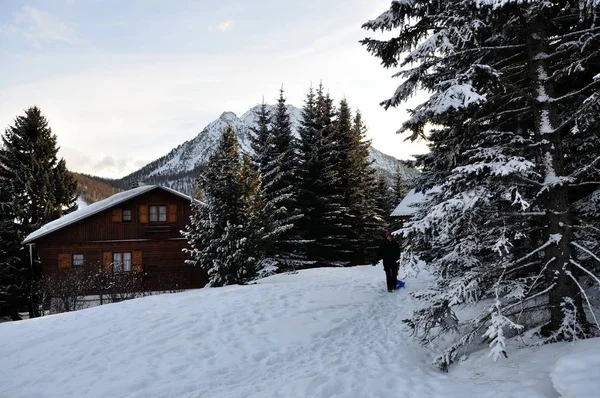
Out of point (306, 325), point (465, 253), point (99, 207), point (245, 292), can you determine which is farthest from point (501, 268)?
point (99, 207)

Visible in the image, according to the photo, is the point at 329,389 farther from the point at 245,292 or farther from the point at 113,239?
the point at 113,239

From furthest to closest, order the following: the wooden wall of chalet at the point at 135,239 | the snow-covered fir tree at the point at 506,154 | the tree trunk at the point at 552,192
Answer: the wooden wall of chalet at the point at 135,239, the tree trunk at the point at 552,192, the snow-covered fir tree at the point at 506,154

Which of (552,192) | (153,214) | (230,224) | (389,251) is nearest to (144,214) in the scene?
(153,214)

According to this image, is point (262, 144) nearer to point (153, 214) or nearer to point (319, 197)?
point (319, 197)

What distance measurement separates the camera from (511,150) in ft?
19.0

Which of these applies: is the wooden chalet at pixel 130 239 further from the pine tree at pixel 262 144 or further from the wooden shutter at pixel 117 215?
the pine tree at pixel 262 144

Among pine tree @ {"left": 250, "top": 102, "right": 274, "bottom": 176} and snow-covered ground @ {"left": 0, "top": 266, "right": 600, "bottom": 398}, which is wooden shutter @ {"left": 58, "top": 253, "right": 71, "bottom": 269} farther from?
snow-covered ground @ {"left": 0, "top": 266, "right": 600, "bottom": 398}

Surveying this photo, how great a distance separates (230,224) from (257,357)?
9.48 meters

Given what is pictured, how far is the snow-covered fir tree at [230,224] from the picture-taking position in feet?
52.0

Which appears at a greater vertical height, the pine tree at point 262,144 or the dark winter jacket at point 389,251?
the pine tree at point 262,144

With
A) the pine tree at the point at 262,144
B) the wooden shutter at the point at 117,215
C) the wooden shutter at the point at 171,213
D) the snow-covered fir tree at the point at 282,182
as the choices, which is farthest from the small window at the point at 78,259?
the pine tree at the point at 262,144

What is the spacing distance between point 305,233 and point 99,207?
42.3ft

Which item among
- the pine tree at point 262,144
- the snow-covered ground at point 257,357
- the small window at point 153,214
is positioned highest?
the pine tree at point 262,144

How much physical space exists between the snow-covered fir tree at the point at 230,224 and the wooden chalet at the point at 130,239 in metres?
8.65
